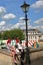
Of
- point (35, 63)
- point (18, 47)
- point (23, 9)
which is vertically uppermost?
point (23, 9)

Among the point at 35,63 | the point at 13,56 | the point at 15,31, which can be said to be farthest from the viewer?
the point at 15,31

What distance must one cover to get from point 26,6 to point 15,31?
10072 cm

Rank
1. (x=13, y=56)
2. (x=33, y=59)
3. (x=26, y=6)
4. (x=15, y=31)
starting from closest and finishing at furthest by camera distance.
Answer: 1. (x=26, y=6)
2. (x=13, y=56)
3. (x=33, y=59)
4. (x=15, y=31)

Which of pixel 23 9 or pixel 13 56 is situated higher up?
pixel 23 9

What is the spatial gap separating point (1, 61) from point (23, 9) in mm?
4952

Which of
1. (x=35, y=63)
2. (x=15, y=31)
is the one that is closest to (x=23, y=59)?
(x=35, y=63)

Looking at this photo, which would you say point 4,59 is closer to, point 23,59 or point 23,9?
point 23,59

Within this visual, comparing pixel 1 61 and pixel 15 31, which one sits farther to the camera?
pixel 15 31

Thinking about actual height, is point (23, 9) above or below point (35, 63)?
above

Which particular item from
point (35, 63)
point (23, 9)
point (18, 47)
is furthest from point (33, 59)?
point (23, 9)

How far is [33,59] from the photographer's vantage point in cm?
1518

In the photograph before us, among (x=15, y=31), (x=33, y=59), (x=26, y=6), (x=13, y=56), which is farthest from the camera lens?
(x=15, y=31)

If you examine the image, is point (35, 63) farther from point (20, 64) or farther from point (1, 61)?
point (1, 61)

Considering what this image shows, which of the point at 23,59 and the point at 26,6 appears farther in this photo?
the point at 23,59
